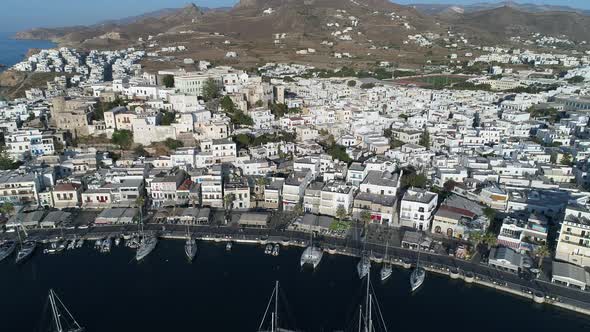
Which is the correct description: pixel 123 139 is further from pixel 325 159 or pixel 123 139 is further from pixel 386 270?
pixel 386 270

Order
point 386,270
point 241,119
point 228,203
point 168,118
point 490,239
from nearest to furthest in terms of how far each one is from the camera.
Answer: point 386,270 < point 490,239 < point 228,203 < point 168,118 < point 241,119

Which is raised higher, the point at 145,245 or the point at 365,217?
Answer: the point at 365,217

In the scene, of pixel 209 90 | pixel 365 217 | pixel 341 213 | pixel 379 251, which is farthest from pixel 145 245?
pixel 209 90

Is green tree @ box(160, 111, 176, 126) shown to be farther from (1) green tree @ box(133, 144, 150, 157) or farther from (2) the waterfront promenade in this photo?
(2) the waterfront promenade

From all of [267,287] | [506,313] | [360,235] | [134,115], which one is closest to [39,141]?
[134,115]

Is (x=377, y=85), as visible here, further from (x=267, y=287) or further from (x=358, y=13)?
(x=358, y=13)
